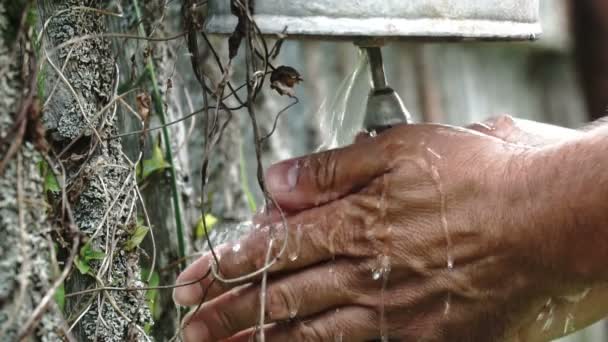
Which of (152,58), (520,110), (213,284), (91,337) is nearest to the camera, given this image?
(91,337)

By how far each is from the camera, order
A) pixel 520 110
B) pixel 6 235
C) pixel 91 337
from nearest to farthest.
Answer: pixel 6 235
pixel 91 337
pixel 520 110

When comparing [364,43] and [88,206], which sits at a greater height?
[364,43]

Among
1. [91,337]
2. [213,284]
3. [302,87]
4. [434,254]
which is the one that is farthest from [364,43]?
[302,87]

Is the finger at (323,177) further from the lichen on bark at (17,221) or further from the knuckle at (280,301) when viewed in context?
the lichen on bark at (17,221)

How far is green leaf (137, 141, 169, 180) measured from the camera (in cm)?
202

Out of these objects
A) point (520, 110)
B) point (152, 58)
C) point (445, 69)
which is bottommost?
point (520, 110)

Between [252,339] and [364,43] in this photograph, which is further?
[252,339]

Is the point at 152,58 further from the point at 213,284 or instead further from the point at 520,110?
the point at 520,110

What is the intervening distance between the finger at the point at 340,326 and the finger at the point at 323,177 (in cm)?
20

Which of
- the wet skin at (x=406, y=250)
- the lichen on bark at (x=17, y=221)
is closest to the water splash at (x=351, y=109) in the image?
the wet skin at (x=406, y=250)

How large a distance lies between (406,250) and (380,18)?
0.45 meters

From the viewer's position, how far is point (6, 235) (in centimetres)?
120

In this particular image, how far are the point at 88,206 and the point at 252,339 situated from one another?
0.38 m

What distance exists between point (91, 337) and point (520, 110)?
515 centimetres
